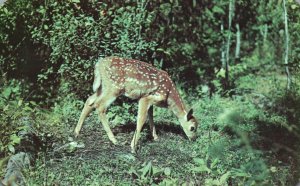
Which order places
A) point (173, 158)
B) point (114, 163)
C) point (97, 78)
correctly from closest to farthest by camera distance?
1. point (114, 163)
2. point (173, 158)
3. point (97, 78)

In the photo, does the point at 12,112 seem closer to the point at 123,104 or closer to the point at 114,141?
the point at 114,141

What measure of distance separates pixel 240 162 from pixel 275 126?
2.13ft

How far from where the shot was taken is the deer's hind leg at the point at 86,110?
12.6 ft

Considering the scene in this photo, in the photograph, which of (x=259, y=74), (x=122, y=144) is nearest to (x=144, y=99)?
(x=122, y=144)

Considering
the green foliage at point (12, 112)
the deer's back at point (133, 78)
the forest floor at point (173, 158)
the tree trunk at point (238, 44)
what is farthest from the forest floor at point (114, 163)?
the tree trunk at point (238, 44)

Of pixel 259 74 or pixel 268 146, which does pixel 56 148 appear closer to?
pixel 268 146

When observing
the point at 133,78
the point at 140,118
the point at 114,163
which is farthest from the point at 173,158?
the point at 133,78

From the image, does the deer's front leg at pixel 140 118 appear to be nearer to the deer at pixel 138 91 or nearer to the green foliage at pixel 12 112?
the deer at pixel 138 91

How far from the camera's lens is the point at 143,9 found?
4352mm

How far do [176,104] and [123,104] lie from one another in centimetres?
45

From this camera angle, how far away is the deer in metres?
4.06

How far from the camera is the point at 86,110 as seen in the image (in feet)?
13.1

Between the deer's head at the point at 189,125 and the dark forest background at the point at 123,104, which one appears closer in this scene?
the dark forest background at the point at 123,104

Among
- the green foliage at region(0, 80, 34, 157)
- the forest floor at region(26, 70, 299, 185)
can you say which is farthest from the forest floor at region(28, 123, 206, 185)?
the green foliage at region(0, 80, 34, 157)
